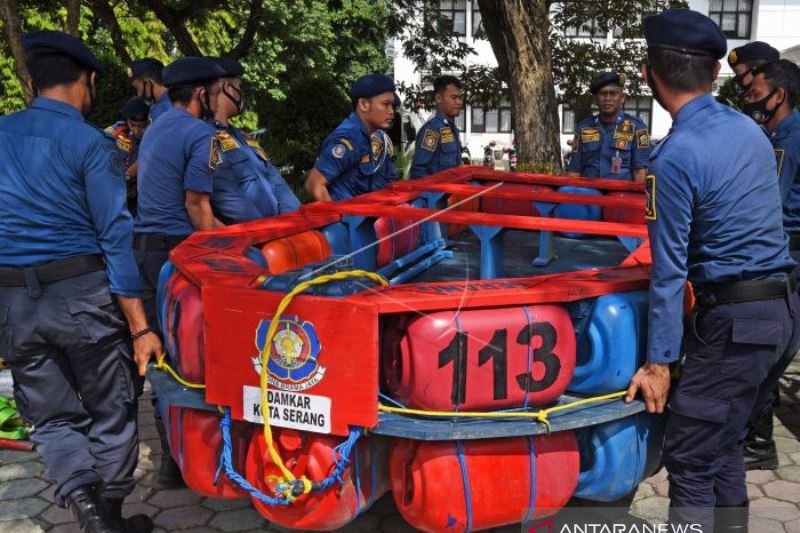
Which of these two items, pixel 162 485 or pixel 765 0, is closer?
pixel 162 485

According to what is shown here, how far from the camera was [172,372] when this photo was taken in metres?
2.82

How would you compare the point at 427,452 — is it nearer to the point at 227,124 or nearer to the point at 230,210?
the point at 230,210

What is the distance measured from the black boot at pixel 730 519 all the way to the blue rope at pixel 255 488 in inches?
54.7

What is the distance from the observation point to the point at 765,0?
3088 centimetres

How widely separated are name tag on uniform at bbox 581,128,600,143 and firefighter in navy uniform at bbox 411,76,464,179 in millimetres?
1059

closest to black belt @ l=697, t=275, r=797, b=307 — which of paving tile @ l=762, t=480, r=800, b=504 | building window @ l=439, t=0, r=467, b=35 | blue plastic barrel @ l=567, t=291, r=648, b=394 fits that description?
blue plastic barrel @ l=567, t=291, r=648, b=394

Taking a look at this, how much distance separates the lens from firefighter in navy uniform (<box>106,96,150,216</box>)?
19.2 ft

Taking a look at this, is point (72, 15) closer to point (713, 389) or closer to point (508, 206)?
point (508, 206)

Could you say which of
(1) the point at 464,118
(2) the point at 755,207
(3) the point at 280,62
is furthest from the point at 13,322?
(1) the point at 464,118

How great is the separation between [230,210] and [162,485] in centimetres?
139

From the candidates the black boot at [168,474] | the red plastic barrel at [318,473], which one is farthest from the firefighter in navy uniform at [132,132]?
the red plastic barrel at [318,473]

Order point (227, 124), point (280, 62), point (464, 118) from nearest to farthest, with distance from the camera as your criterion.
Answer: point (227, 124), point (280, 62), point (464, 118)

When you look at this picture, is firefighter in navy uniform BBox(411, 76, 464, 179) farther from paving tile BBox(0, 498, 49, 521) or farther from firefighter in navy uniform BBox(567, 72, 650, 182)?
paving tile BBox(0, 498, 49, 521)

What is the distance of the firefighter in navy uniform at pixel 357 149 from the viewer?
186 inches
